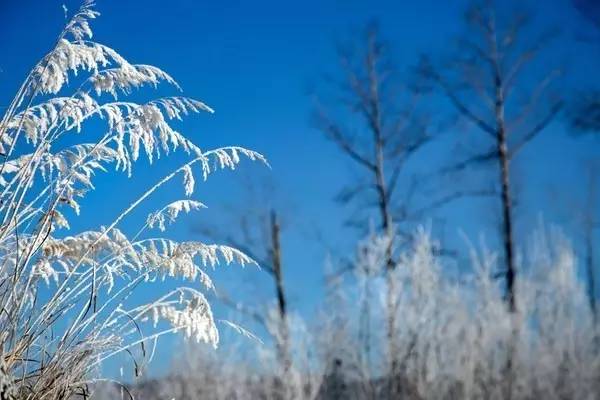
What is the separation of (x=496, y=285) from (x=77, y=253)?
379 centimetres

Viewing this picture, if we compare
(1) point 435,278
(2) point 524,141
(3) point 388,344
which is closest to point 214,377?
(3) point 388,344

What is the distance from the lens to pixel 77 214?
2402 mm

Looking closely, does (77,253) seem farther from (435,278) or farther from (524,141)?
(524,141)

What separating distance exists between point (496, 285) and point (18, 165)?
13.0 ft

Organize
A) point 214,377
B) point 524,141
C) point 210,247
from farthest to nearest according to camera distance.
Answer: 1. point 524,141
2. point 214,377
3. point 210,247

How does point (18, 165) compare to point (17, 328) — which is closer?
point (17, 328)

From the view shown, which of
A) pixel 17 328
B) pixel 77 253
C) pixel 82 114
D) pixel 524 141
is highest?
pixel 524 141

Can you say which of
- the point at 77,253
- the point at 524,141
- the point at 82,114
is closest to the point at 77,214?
the point at 77,253

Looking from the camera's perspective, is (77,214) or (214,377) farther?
(214,377)

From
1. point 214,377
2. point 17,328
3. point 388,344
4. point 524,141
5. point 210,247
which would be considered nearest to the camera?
point 17,328

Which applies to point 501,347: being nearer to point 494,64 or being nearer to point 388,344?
point 388,344

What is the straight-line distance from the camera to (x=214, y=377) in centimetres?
619

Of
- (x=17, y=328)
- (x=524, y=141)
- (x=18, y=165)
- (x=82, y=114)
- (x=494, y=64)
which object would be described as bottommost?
(x=17, y=328)

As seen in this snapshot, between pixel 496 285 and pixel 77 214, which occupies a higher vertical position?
pixel 496 285
